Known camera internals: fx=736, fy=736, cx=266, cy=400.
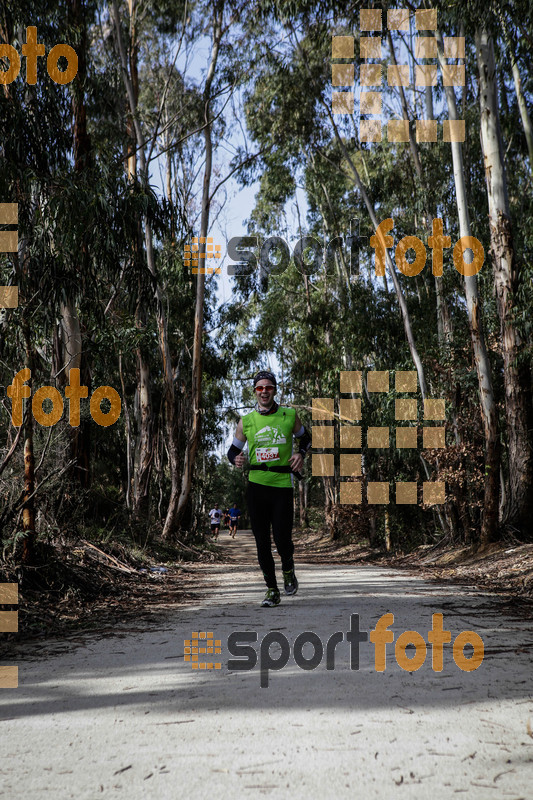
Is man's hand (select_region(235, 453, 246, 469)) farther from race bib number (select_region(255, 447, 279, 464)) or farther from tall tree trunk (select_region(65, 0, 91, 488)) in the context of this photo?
tall tree trunk (select_region(65, 0, 91, 488))

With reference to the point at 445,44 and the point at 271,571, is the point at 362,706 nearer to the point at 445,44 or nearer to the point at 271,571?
the point at 271,571

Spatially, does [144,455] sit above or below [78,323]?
below

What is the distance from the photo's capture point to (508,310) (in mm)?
10367

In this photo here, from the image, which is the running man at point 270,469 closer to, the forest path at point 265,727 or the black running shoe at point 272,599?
the black running shoe at point 272,599

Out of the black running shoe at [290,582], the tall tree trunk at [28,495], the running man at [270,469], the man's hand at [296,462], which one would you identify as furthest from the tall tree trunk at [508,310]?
the tall tree trunk at [28,495]

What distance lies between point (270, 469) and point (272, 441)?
231 millimetres

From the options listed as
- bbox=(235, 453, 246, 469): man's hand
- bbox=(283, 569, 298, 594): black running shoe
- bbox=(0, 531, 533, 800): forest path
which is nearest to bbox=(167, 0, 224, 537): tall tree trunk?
bbox=(283, 569, 298, 594): black running shoe

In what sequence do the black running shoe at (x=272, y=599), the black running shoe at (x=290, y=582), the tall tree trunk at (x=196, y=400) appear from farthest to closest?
the tall tree trunk at (x=196, y=400) < the black running shoe at (x=290, y=582) < the black running shoe at (x=272, y=599)

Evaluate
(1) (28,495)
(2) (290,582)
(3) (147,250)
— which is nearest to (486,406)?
(2) (290,582)

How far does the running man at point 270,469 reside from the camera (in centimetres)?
601

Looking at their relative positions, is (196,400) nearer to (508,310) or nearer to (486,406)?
(486,406)

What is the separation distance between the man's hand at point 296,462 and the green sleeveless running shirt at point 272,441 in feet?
0.31

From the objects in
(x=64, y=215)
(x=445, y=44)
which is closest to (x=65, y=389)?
(x=64, y=215)

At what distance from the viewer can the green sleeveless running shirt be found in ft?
19.7
